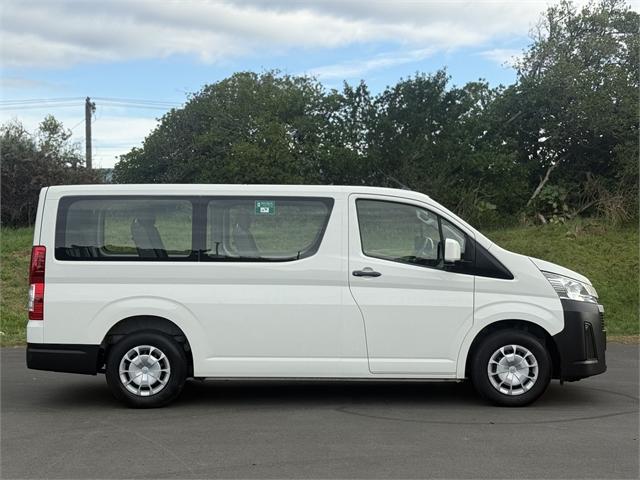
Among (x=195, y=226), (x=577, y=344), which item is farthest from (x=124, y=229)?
(x=577, y=344)

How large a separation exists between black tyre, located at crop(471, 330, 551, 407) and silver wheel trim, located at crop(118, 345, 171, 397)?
9.17 feet

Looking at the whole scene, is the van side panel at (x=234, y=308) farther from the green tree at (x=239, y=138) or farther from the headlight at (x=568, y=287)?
the green tree at (x=239, y=138)

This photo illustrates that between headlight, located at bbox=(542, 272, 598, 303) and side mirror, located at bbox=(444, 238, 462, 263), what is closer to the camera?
side mirror, located at bbox=(444, 238, 462, 263)

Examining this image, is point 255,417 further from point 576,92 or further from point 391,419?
point 576,92

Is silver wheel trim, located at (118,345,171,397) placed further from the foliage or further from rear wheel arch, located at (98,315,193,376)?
the foliage

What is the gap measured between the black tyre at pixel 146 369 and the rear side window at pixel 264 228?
2.93ft

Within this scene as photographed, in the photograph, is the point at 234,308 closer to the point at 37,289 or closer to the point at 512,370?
the point at 37,289

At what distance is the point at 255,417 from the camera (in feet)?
22.7

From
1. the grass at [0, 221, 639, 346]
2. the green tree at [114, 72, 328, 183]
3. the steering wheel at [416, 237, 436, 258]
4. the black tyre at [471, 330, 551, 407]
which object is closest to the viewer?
the black tyre at [471, 330, 551, 407]

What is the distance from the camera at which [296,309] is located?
718 cm

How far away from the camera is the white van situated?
7188 mm

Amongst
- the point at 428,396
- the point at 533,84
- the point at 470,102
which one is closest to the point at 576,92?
the point at 533,84

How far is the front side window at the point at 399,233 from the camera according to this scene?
23.9ft

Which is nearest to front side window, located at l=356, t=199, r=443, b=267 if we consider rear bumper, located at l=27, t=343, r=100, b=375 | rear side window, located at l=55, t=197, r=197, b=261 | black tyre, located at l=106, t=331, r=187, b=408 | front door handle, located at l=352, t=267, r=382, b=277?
front door handle, located at l=352, t=267, r=382, b=277
